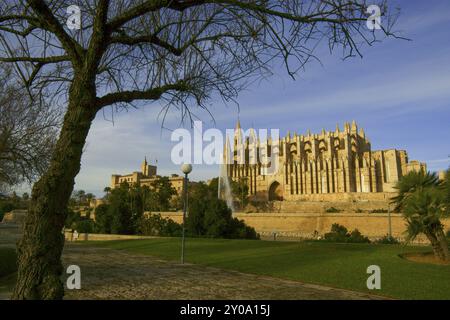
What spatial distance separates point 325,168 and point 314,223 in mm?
38042

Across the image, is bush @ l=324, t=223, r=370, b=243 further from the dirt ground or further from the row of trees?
the dirt ground

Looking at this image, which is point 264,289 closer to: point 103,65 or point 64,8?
point 103,65

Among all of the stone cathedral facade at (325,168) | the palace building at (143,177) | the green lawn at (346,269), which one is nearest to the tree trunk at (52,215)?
the green lawn at (346,269)

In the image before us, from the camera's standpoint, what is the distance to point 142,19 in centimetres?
562

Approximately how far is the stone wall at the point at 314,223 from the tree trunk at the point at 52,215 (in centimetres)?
4769

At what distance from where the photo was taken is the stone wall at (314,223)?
47.8 metres

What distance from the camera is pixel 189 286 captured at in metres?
8.10

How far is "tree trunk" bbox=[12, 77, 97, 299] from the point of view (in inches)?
174

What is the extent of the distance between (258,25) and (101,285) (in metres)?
6.68

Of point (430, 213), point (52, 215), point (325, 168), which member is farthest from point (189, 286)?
point (325, 168)

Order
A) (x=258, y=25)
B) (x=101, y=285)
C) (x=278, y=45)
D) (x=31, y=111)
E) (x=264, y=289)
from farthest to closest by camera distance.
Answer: (x=31, y=111) → (x=101, y=285) → (x=264, y=289) → (x=258, y=25) → (x=278, y=45)

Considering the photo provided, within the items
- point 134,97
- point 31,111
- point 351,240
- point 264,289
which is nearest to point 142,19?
point 134,97

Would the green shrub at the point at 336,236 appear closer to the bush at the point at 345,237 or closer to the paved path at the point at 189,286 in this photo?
the bush at the point at 345,237
